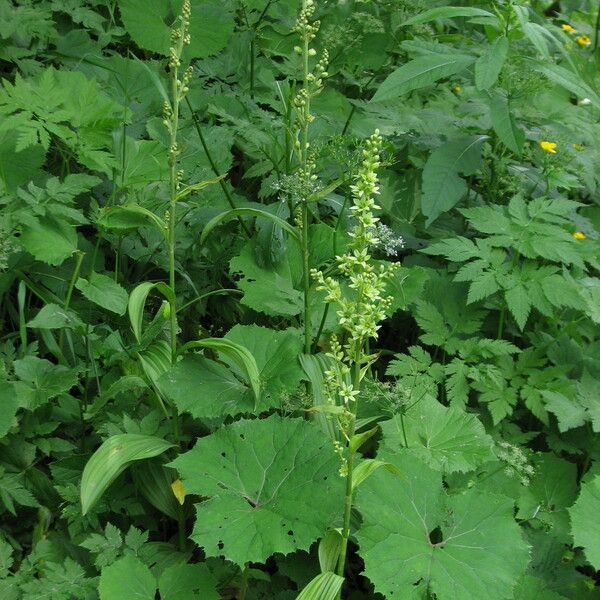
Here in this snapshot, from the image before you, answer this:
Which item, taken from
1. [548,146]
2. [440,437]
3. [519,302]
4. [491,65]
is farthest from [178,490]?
[548,146]

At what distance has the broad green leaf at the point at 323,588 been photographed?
6.59ft

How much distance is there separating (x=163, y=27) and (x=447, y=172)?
1.44 metres

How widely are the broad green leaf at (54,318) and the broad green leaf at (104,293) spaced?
10 centimetres

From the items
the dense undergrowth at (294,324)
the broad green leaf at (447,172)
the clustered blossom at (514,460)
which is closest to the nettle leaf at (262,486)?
the dense undergrowth at (294,324)

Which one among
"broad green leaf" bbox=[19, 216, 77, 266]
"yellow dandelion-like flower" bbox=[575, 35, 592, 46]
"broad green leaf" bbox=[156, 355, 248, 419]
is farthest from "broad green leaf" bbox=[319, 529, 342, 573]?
"yellow dandelion-like flower" bbox=[575, 35, 592, 46]

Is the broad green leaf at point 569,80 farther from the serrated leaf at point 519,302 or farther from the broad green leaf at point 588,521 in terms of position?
the broad green leaf at point 588,521

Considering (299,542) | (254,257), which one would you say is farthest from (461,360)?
(299,542)

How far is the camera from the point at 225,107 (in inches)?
142

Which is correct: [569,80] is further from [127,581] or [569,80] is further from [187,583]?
[127,581]

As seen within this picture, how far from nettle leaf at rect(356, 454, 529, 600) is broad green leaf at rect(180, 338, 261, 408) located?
451 millimetres

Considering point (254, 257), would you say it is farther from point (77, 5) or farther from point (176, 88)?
point (77, 5)

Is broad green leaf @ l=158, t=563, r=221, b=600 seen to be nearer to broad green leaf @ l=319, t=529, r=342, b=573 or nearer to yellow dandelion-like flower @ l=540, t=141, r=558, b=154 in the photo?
broad green leaf @ l=319, t=529, r=342, b=573

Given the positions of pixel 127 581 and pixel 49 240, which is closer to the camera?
pixel 127 581

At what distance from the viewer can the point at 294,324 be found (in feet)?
10.00
